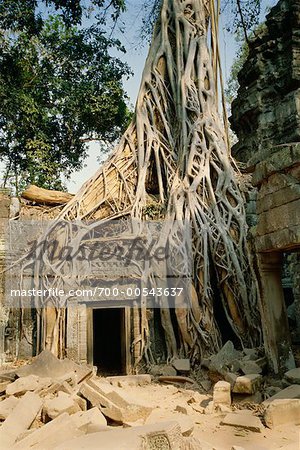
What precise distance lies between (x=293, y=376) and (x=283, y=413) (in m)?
0.67

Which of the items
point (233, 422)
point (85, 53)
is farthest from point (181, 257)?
point (85, 53)

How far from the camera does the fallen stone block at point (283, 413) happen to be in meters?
3.41

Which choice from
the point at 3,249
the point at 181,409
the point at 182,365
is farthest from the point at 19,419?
the point at 3,249

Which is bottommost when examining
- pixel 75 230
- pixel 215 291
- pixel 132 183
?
pixel 215 291

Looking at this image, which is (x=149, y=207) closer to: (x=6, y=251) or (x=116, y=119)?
(x=6, y=251)

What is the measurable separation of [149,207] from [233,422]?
177 inches

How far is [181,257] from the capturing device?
255 inches

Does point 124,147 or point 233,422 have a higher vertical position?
point 124,147

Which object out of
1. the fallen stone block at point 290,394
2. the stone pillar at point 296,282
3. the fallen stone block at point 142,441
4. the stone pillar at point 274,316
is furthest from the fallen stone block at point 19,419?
the stone pillar at point 296,282

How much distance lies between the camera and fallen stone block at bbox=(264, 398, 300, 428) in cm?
341

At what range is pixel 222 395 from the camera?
410 centimetres

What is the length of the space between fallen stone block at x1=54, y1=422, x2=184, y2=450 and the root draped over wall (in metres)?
3.33

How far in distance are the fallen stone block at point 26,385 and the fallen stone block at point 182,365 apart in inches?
72.4

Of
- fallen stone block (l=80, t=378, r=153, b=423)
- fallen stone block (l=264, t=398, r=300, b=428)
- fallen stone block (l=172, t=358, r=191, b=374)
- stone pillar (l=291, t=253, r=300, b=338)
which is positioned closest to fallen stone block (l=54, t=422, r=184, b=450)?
fallen stone block (l=80, t=378, r=153, b=423)
